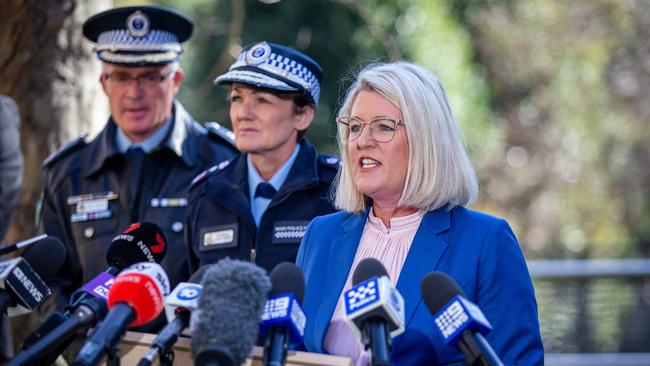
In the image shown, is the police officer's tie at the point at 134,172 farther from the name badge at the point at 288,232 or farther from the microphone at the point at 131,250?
the microphone at the point at 131,250

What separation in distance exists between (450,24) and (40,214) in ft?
27.5

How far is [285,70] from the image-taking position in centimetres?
527

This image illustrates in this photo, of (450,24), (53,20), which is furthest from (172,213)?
(450,24)

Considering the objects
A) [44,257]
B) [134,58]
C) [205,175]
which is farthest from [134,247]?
[134,58]

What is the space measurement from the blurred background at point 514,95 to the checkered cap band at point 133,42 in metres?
0.70

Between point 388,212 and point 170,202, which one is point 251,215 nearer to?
point 170,202

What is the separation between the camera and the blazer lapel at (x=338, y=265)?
12.2 ft

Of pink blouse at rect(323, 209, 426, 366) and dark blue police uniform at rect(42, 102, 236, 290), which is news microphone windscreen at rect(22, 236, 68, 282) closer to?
pink blouse at rect(323, 209, 426, 366)

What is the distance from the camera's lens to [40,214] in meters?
6.00

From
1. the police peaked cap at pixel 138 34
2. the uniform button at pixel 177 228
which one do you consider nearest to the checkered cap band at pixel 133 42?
the police peaked cap at pixel 138 34

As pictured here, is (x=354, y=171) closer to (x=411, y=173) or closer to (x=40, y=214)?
(x=411, y=173)

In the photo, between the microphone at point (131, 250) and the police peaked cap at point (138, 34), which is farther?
the police peaked cap at point (138, 34)

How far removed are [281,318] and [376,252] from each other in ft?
3.76

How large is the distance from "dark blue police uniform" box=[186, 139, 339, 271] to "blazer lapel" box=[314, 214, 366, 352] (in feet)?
3.38
